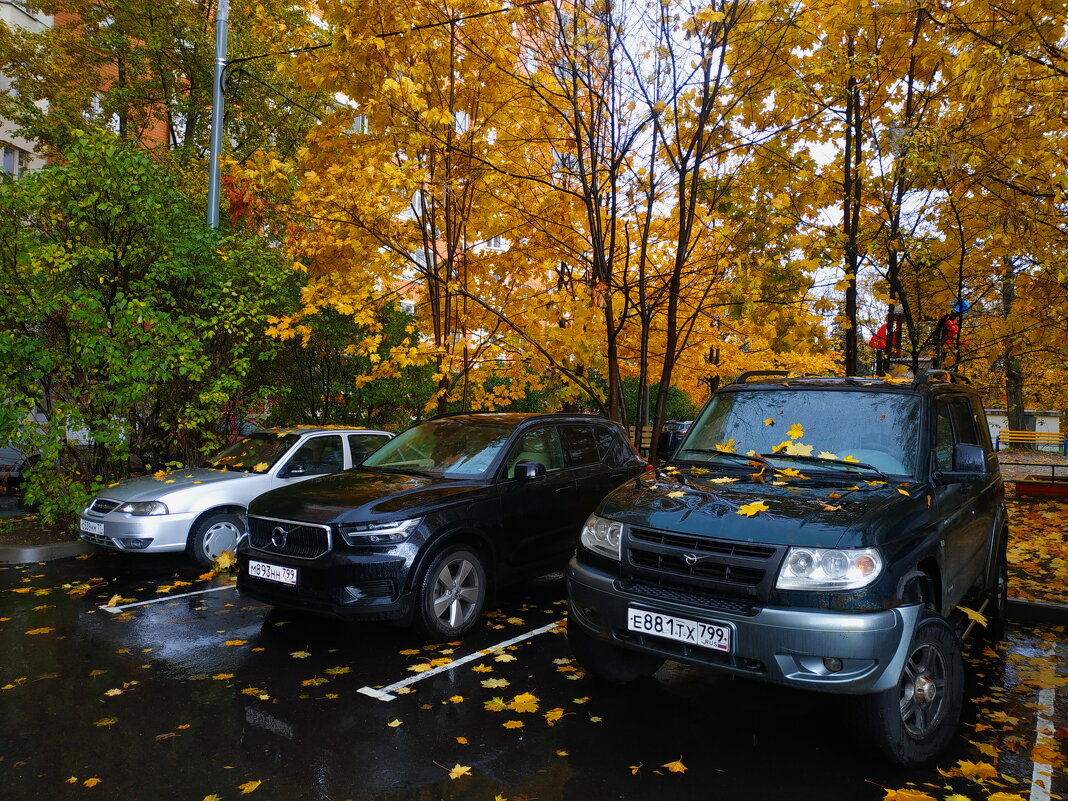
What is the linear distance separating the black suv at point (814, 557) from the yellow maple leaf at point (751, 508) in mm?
11

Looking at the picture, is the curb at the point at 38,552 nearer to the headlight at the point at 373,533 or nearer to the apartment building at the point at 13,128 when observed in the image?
the headlight at the point at 373,533

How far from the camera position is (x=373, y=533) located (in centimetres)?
505

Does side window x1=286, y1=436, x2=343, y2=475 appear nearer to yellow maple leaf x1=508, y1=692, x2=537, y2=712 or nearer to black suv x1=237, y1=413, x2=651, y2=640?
black suv x1=237, y1=413, x2=651, y2=640

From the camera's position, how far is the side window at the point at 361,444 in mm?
8625

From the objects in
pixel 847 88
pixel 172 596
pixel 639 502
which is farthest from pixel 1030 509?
pixel 172 596

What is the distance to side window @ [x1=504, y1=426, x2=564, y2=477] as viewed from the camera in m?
6.23

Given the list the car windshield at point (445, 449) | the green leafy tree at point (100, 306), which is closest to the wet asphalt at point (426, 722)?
the car windshield at point (445, 449)

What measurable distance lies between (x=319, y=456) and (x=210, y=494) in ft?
4.19

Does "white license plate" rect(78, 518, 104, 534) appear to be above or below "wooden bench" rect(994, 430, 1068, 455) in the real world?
above

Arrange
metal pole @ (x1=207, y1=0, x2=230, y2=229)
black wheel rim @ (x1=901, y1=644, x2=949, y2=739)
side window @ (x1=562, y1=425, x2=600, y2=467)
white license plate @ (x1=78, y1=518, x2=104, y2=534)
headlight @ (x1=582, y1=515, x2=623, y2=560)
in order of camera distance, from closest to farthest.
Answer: black wheel rim @ (x1=901, y1=644, x2=949, y2=739), headlight @ (x1=582, y1=515, x2=623, y2=560), side window @ (x1=562, y1=425, x2=600, y2=467), white license plate @ (x1=78, y1=518, x2=104, y2=534), metal pole @ (x1=207, y1=0, x2=230, y2=229)

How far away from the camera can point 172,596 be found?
260 inches

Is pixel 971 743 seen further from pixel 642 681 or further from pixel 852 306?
pixel 852 306

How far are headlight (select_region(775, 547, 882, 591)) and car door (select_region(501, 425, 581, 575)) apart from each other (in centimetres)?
282

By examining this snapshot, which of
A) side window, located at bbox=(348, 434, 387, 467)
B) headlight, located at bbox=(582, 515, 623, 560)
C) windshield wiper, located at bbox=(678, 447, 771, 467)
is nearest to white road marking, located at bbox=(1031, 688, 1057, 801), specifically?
windshield wiper, located at bbox=(678, 447, 771, 467)
